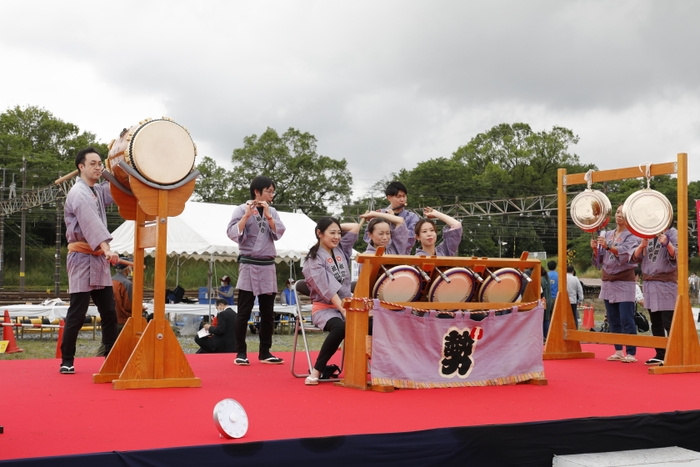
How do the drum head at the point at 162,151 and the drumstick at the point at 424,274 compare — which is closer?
the drum head at the point at 162,151

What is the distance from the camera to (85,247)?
4.88m

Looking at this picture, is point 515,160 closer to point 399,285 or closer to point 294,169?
point 294,169

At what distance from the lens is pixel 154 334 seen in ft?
14.1

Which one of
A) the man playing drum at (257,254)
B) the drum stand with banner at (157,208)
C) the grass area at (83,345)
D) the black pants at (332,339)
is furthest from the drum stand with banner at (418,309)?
the grass area at (83,345)

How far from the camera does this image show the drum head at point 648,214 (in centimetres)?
588

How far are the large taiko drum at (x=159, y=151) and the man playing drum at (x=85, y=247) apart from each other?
47cm

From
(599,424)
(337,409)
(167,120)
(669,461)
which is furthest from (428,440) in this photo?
(167,120)

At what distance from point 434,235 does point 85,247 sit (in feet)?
8.17

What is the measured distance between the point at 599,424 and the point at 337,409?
1.29 m

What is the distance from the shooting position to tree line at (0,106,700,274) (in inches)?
1572

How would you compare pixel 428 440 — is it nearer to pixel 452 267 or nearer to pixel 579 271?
pixel 452 267

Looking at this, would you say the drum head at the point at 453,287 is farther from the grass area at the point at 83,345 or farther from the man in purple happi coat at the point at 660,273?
the grass area at the point at 83,345

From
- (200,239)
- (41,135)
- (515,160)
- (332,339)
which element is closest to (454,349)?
(332,339)

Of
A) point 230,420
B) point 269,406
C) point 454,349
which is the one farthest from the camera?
point 454,349
